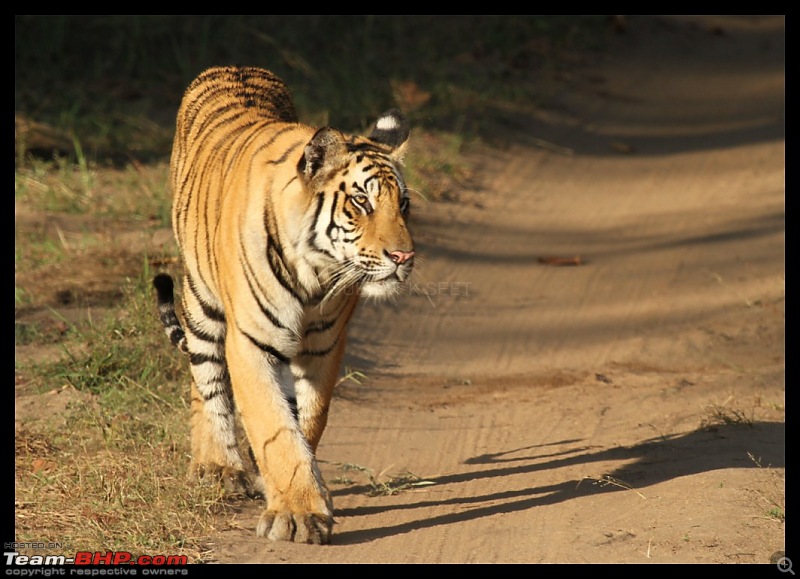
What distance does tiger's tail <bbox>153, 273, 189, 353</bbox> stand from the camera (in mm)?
4535

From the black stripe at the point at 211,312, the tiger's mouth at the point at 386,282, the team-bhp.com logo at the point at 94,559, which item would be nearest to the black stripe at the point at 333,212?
the tiger's mouth at the point at 386,282

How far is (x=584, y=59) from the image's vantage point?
11.2 meters

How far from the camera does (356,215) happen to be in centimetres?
357

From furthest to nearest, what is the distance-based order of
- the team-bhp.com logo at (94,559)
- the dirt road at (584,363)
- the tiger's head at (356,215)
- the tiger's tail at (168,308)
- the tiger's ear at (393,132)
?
the tiger's tail at (168,308), the tiger's ear at (393,132), the dirt road at (584,363), the tiger's head at (356,215), the team-bhp.com logo at (94,559)

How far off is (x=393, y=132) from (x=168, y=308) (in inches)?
49.4

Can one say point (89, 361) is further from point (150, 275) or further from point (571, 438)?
point (571, 438)

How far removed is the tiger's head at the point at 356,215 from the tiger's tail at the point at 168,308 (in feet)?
3.60

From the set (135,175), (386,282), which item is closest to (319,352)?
(386,282)

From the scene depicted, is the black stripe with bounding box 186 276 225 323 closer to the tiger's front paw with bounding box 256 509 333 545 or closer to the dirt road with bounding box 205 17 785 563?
the dirt road with bounding box 205 17 785 563

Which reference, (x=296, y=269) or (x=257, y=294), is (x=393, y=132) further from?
(x=257, y=294)

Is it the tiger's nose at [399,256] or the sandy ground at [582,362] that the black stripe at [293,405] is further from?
the tiger's nose at [399,256]

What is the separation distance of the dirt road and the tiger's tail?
78 cm

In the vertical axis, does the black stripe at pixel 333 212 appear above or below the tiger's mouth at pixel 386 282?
above

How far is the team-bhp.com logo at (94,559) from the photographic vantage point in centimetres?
342
